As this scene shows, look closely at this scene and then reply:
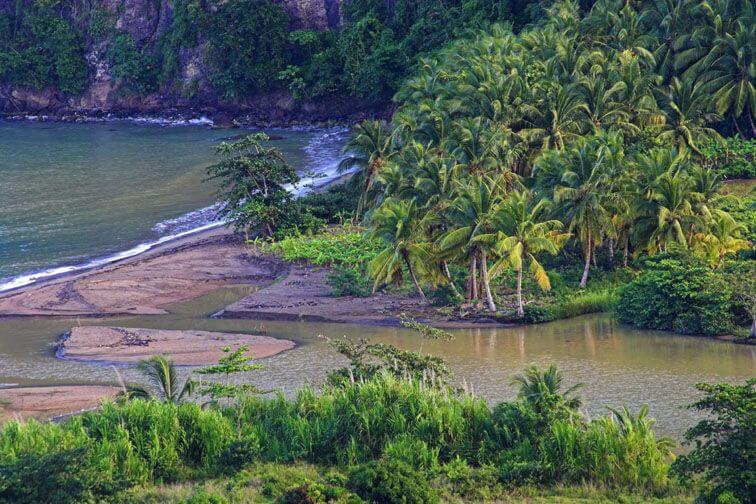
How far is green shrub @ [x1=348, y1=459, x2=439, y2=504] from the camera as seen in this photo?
22.4 m

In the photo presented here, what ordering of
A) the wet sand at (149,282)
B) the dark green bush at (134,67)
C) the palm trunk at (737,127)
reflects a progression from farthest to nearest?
the dark green bush at (134,67) → the palm trunk at (737,127) → the wet sand at (149,282)

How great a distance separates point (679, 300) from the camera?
3744 cm

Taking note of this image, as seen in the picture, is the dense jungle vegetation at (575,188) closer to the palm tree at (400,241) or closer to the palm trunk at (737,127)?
the palm tree at (400,241)

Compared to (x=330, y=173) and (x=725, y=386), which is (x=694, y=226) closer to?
(x=725, y=386)

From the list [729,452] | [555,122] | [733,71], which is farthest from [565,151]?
[729,452]

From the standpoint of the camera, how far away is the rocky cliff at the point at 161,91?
334 feet

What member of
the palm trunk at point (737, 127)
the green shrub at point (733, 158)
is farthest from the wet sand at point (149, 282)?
the palm trunk at point (737, 127)

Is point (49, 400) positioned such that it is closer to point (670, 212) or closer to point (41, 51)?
point (670, 212)

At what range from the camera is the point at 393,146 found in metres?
53.1

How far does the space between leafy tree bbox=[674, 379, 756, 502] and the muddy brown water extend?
12.6ft

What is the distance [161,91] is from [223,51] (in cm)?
1136

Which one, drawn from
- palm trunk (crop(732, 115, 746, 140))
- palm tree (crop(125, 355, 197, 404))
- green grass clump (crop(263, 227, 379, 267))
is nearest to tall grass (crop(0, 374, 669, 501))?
palm tree (crop(125, 355, 197, 404))

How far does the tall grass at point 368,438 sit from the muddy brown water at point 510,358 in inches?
114

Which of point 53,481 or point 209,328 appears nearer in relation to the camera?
point 53,481
